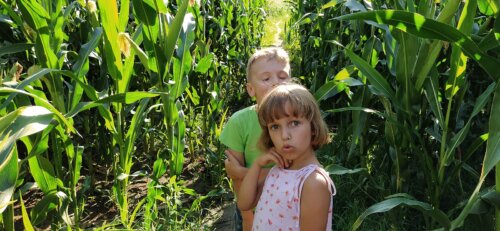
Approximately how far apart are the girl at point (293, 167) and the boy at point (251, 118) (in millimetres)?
240

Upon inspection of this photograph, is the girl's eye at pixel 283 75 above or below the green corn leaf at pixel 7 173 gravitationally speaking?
above

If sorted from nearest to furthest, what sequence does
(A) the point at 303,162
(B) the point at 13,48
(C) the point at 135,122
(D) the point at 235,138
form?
(A) the point at 303,162, (D) the point at 235,138, (B) the point at 13,48, (C) the point at 135,122

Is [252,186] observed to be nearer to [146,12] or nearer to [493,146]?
[493,146]

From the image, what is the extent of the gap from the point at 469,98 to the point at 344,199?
1.00m

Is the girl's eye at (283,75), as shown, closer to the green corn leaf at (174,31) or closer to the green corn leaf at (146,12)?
the green corn leaf at (174,31)

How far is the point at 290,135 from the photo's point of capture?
1923 mm

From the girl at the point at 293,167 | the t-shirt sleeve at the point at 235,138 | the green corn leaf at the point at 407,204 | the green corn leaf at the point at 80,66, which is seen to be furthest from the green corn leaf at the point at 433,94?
the green corn leaf at the point at 80,66

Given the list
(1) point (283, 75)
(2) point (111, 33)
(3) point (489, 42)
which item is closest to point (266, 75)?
(1) point (283, 75)

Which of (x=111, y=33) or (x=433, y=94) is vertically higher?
(x=111, y=33)

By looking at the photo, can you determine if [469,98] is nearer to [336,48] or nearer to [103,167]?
[336,48]

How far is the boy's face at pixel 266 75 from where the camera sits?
2.35m

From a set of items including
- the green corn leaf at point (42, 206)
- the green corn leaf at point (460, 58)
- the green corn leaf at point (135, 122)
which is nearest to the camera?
the green corn leaf at point (460, 58)

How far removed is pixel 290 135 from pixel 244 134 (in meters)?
0.61

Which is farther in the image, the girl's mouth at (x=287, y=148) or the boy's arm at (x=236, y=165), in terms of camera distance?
the boy's arm at (x=236, y=165)
